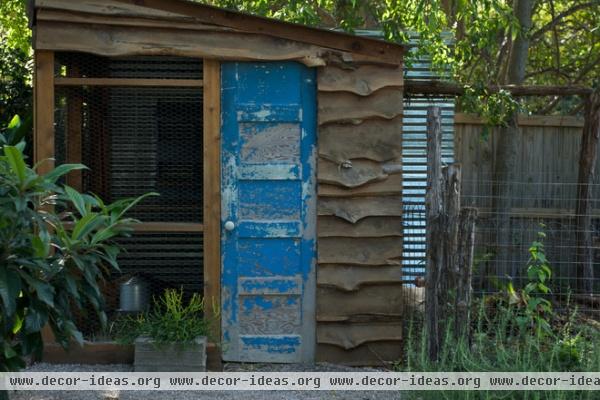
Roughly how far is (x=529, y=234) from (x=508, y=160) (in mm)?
1117

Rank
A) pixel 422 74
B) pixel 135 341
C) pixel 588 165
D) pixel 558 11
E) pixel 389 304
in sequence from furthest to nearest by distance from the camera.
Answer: pixel 558 11 < pixel 422 74 < pixel 588 165 < pixel 389 304 < pixel 135 341

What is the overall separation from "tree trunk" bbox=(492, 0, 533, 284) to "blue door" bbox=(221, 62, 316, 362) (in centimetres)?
238

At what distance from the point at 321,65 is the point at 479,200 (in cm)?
388

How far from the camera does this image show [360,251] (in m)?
6.85

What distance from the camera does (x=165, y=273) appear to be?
7.06m

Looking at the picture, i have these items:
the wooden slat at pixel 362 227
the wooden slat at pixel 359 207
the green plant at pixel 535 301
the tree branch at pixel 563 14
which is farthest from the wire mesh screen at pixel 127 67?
the tree branch at pixel 563 14

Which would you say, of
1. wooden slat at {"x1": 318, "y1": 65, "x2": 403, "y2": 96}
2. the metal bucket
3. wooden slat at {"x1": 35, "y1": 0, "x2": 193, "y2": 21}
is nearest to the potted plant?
the metal bucket

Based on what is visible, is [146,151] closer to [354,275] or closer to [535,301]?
[354,275]

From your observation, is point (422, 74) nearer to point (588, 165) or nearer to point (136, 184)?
point (588, 165)

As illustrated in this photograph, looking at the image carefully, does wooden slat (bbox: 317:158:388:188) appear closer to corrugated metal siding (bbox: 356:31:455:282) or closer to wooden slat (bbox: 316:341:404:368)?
wooden slat (bbox: 316:341:404:368)

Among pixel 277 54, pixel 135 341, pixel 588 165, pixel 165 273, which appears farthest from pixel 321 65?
pixel 588 165

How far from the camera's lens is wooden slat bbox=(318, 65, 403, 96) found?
6.76m

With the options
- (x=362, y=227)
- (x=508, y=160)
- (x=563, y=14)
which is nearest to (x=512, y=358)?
(x=362, y=227)

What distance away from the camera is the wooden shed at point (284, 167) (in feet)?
21.9
